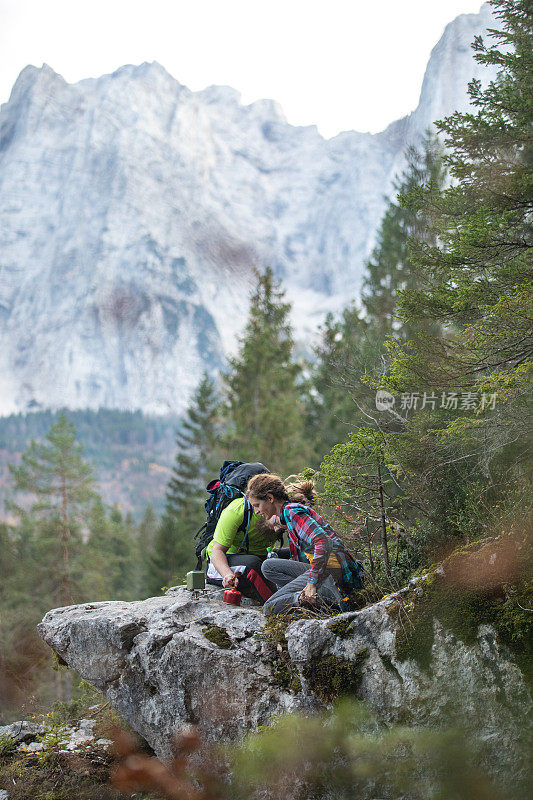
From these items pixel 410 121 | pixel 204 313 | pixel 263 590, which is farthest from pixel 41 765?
pixel 204 313

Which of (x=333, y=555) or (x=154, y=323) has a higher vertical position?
(x=154, y=323)

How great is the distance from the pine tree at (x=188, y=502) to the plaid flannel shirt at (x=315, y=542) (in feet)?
56.4

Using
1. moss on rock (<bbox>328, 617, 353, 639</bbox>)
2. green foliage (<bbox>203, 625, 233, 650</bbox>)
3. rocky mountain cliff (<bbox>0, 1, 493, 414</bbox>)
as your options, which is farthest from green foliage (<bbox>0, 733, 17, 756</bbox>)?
rocky mountain cliff (<bbox>0, 1, 493, 414</bbox>)

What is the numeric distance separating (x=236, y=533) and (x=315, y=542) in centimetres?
125

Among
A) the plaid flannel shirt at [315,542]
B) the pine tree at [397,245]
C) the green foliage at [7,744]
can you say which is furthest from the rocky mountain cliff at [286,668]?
the pine tree at [397,245]

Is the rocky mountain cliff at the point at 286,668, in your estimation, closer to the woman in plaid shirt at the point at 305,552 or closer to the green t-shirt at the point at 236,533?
the woman in plaid shirt at the point at 305,552

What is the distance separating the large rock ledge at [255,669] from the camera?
11.9 ft

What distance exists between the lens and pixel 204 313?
18250cm

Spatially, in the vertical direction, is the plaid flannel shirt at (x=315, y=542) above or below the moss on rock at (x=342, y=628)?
above

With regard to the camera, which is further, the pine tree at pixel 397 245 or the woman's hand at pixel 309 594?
the pine tree at pixel 397 245

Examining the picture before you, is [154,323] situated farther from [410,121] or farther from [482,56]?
[482,56]

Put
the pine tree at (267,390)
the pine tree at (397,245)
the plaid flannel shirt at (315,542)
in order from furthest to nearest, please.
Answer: the pine tree at (267,390) < the pine tree at (397,245) < the plaid flannel shirt at (315,542)

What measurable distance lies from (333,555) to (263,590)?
1065mm

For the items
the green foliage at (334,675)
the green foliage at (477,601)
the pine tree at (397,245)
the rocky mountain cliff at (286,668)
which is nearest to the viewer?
the rocky mountain cliff at (286,668)
